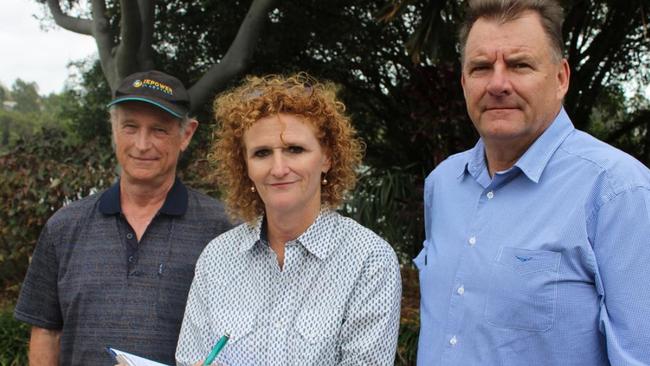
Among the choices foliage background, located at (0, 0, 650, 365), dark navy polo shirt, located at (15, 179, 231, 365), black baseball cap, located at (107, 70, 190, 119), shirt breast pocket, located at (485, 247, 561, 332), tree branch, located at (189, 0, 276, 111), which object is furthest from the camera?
tree branch, located at (189, 0, 276, 111)

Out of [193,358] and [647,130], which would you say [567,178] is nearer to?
[193,358]

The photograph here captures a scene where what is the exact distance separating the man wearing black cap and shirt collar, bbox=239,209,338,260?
418 millimetres

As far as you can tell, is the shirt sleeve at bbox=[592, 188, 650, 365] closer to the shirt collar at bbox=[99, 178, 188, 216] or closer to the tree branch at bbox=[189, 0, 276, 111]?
the shirt collar at bbox=[99, 178, 188, 216]

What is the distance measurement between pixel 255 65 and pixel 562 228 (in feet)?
28.0

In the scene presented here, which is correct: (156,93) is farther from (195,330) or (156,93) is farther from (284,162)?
(195,330)

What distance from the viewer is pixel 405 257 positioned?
7715 millimetres

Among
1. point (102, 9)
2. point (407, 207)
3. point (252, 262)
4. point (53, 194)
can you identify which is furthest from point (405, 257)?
point (252, 262)

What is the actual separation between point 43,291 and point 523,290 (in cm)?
198

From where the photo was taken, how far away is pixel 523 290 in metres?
2.00

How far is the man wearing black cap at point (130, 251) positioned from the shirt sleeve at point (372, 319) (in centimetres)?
83

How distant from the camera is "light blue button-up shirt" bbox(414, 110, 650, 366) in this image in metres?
1.83

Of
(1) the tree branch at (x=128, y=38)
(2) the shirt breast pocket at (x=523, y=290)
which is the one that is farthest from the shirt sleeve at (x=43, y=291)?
(1) the tree branch at (x=128, y=38)

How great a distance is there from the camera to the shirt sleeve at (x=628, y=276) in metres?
1.81

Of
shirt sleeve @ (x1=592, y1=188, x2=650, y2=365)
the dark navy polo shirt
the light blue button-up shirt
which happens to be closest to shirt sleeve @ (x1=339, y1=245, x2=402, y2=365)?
the light blue button-up shirt
